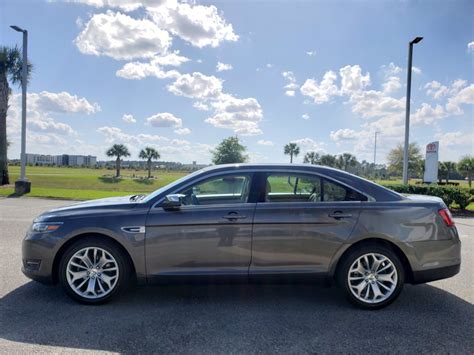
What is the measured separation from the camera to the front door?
373 cm

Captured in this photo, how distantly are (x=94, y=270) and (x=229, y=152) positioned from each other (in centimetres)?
4199

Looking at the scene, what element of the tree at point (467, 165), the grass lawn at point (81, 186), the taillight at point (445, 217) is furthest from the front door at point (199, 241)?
the tree at point (467, 165)

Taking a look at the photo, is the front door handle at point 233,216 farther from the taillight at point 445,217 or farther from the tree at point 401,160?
the tree at point 401,160

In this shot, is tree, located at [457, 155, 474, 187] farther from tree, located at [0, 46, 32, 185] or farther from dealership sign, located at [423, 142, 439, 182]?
tree, located at [0, 46, 32, 185]

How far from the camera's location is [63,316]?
3.53 metres

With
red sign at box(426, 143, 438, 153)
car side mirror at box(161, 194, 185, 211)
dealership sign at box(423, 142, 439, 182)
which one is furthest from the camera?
red sign at box(426, 143, 438, 153)

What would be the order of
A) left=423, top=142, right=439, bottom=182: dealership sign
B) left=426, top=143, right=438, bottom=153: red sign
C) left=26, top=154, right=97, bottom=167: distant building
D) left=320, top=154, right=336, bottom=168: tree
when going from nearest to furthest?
left=423, top=142, right=439, bottom=182: dealership sign
left=426, top=143, right=438, bottom=153: red sign
left=320, top=154, right=336, bottom=168: tree
left=26, top=154, right=97, bottom=167: distant building

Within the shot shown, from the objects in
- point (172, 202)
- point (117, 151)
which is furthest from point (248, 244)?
point (117, 151)

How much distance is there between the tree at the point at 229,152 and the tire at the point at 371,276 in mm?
40918

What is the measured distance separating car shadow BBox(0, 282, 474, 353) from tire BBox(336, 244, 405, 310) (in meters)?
0.15

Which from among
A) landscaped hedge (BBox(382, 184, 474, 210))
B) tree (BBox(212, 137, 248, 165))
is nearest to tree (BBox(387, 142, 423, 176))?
tree (BBox(212, 137, 248, 165))

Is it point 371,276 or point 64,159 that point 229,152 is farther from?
point 64,159

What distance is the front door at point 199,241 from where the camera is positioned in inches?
147

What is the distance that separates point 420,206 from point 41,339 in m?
4.13
